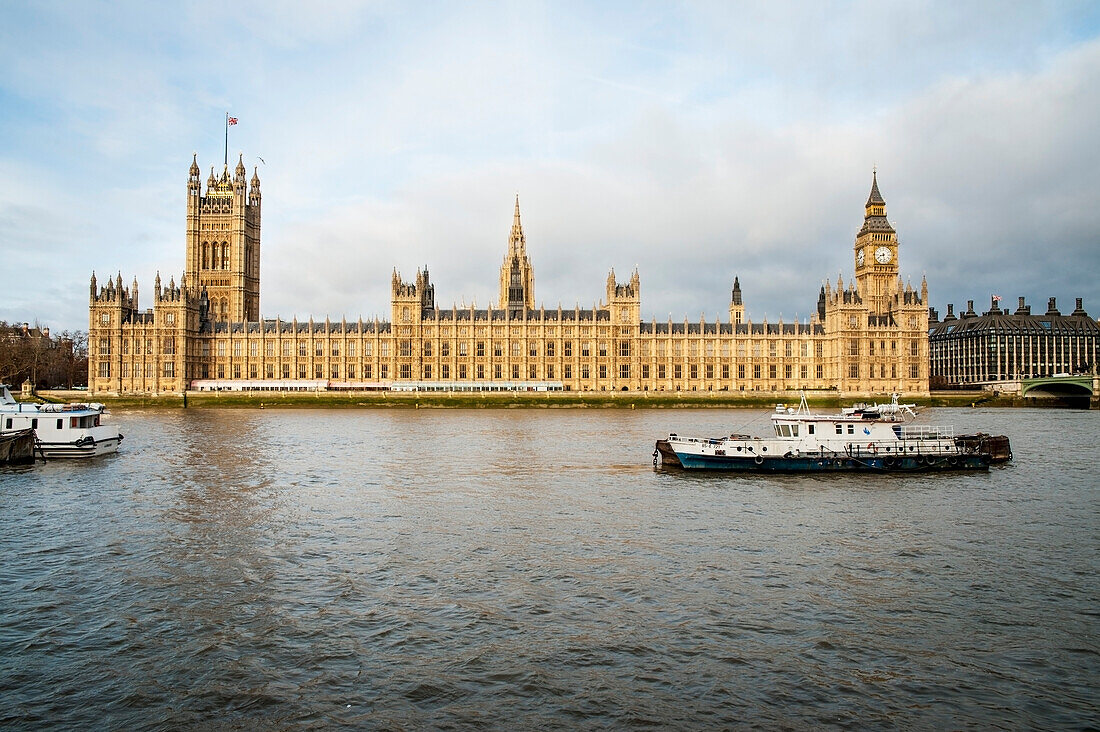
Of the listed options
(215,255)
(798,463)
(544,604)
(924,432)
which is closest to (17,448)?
(544,604)

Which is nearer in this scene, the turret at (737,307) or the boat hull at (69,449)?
the boat hull at (69,449)

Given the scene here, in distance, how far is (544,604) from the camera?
679 inches

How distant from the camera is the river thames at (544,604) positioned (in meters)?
12.7

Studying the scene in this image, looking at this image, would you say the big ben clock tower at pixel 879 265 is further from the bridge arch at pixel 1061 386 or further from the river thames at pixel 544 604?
the river thames at pixel 544 604

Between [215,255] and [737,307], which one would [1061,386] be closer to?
[737,307]

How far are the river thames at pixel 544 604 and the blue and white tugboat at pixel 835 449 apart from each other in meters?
4.31

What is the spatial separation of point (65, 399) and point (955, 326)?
172111 millimetres

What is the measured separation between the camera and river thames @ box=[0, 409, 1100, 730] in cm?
1273

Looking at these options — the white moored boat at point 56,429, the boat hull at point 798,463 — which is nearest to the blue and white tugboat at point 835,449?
the boat hull at point 798,463

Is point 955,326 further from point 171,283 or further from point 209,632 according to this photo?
point 209,632

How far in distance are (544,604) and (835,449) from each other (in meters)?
26.1

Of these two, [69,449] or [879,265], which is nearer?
[69,449]

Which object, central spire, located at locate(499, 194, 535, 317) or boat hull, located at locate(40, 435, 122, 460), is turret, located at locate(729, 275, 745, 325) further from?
boat hull, located at locate(40, 435, 122, 460)

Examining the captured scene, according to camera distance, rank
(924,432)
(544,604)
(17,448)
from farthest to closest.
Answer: (924,432)
(17,448)
(544,604)
